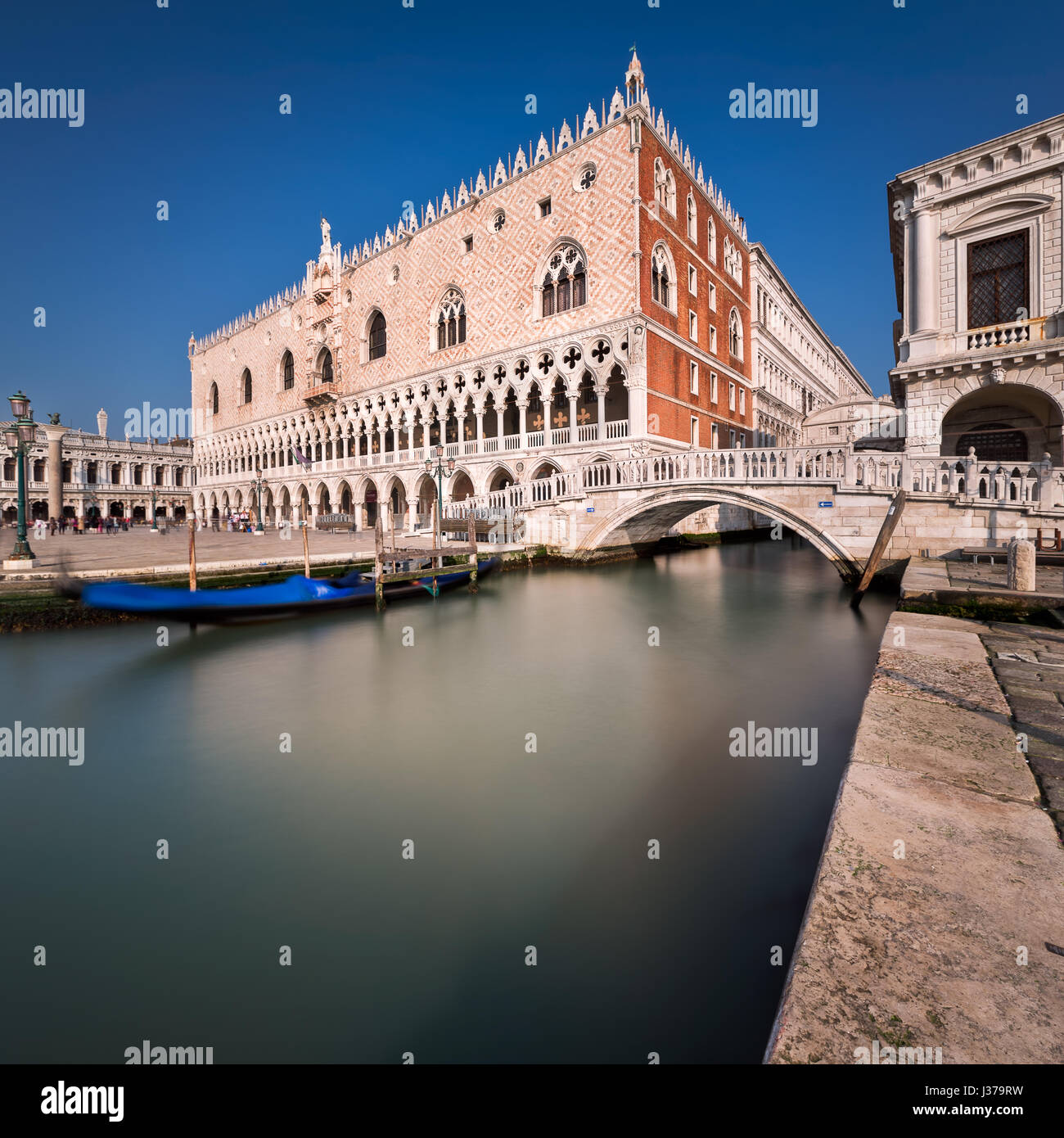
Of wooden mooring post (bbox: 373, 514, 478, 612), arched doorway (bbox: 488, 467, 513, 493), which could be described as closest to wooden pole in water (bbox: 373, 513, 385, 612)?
wooden mooring post (bbox: 373, 514, 478, 612)

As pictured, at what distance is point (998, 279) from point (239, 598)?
1637cm

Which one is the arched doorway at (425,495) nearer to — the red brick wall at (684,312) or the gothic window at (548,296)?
the gothic window at (548,296)

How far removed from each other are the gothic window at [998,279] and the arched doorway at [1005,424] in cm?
160

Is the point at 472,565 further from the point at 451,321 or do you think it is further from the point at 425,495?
the point at 451,321

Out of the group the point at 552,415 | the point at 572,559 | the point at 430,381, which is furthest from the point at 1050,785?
the point at 430,381

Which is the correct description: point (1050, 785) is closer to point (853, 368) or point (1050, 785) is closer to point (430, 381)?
point (430, 381)

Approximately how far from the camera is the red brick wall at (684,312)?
17109 millimetres

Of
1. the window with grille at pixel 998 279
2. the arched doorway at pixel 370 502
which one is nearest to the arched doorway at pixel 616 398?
the window with grille at pixel 998 279

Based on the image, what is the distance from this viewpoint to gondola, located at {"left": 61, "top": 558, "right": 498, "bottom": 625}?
736cm

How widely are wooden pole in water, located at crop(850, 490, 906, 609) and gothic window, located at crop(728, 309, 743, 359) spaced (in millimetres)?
16713

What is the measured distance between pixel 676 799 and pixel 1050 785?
1.90 m

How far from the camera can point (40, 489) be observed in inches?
1581

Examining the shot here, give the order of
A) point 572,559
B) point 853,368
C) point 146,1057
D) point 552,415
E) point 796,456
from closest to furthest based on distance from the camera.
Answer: point 146,1057 < point 796,456 < point 572,559 < point 552,415 < point 853,368

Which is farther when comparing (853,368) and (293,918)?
(853,368)
